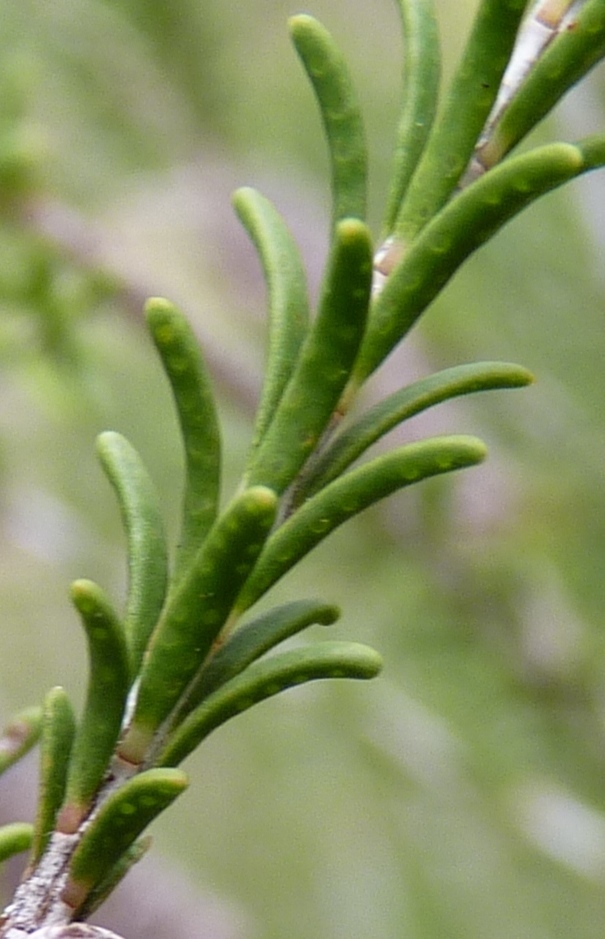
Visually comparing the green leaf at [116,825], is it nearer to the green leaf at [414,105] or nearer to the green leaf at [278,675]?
the green leaf at [278,675]

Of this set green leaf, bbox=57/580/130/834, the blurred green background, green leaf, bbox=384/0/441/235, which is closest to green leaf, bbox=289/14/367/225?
green leaf, bbox=384/0/441/235

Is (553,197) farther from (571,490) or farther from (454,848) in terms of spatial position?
(454,848)

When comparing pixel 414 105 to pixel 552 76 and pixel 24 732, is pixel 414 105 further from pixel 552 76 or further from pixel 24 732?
pixel 24 732

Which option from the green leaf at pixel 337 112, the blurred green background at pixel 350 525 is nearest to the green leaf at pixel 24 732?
the green leaf at pixel 337 112

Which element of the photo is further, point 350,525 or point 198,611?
point 350,525

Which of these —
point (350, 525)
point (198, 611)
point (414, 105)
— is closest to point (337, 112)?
point (414, 105)

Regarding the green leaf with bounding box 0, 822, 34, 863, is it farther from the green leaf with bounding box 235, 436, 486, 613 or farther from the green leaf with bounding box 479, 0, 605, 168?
the green leaf with bounding box 479, 0, 605, 168

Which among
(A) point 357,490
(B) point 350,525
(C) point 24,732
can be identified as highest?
(A) point 357,490
